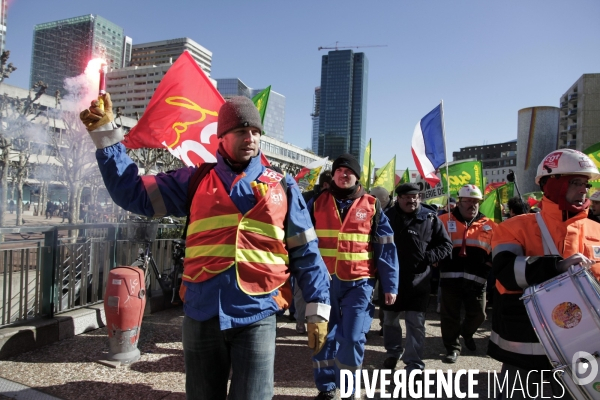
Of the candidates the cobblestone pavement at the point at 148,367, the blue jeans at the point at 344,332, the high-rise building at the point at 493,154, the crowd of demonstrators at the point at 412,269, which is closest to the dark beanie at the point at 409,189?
the crowd of demonstrators at the point at 412,269

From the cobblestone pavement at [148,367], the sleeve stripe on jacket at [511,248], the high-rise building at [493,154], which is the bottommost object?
the cobblestone pavement at [148,367]

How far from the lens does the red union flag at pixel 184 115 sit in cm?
526

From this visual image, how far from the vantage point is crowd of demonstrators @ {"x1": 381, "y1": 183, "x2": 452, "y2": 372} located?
458 centimetres

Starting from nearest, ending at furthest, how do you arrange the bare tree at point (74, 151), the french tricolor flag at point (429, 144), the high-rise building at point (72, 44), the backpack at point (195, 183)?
the backpack at point (195, 183) → the high-rise building at point (72, 44) → the french tricolor flag at point (429, 144) → the bare tree at point (74, 151)

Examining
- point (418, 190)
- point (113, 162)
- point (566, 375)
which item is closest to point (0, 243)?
point (113, 162)

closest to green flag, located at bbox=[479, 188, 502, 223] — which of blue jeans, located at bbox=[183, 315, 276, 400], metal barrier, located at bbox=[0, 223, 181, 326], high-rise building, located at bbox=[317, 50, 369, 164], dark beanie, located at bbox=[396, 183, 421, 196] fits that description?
dark beanie, located at bbox=[396, 183, 421, 196]

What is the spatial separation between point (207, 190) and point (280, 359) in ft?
10.8

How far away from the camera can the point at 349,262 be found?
12.8 feet

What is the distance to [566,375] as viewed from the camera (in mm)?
2248

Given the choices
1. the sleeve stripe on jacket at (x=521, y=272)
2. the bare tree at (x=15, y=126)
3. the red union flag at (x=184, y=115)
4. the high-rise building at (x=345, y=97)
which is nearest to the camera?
the sleeve stripe on jacket at (x=521, y=272)

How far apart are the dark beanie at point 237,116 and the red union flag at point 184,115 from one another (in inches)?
122

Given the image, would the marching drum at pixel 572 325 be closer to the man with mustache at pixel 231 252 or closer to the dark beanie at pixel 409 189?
the man with mustache at pixel 231 252

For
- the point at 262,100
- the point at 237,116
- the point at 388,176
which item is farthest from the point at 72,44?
the point at 388,176

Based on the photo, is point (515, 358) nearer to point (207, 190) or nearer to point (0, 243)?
point (207, 190)
